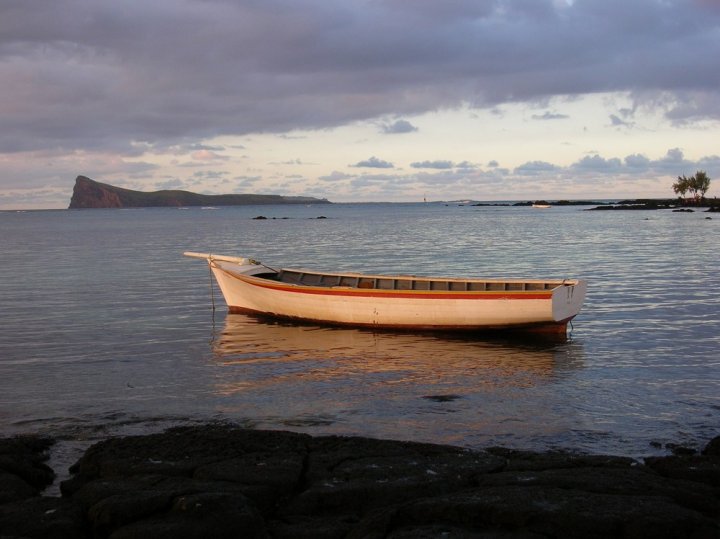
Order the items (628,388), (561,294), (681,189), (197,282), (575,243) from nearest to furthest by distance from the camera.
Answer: (628,388), (561,294), (197,282), (575,243), (681,189)

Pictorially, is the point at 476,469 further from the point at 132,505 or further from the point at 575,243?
the point at 575,243

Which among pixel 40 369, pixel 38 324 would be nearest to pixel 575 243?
pixel 38 324

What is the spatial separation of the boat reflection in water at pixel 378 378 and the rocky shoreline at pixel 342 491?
2.65 meters

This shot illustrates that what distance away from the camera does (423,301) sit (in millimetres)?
22406

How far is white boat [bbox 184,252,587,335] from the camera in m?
21.6

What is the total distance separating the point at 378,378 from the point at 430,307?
17.7ft

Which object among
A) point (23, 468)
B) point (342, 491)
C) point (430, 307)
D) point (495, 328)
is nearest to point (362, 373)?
point (430, 307)

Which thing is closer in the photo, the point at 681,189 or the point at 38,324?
the point at 38,324

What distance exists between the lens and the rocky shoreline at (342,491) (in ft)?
24.7

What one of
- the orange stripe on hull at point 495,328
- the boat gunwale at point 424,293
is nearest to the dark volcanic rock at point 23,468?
the boat gunwale at point 424,293

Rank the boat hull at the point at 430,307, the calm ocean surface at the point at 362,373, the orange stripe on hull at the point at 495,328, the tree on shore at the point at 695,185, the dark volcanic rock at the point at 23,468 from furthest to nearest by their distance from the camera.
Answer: the tree on shore at the point at 695,185 → the orange stripe on hull at the point at 495,328 → the boat hull at the point at 430,307 → the calm ocean surface at the point at 362,373 → the dark volcanic rock at the point at 23,468

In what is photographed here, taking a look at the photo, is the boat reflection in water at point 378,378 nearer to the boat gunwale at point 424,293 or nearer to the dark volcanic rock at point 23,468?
the boat gunwale at point 424,293

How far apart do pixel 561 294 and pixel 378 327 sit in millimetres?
5625

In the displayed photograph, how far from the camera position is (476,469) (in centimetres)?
958
